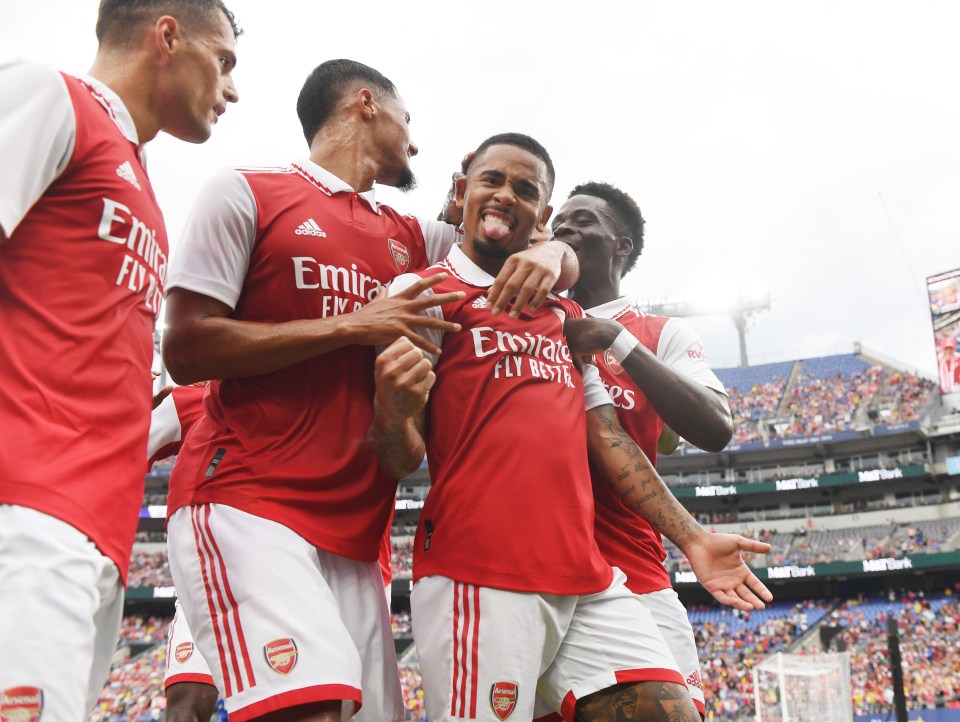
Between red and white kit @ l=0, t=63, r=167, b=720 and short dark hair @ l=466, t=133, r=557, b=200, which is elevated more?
short dark hair @ l=466, t=133, r=557, b=200

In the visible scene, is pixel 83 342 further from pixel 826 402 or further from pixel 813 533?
pixel 826 402

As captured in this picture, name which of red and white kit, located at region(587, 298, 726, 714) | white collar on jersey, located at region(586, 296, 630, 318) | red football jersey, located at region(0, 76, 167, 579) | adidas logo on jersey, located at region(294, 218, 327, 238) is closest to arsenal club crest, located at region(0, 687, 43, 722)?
red football jersey, located at region(0, 76, 167, 579)

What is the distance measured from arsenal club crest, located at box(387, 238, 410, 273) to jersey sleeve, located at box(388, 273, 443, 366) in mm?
201

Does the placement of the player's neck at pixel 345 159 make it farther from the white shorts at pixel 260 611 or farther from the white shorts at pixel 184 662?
the white shorts at pixel 184 662

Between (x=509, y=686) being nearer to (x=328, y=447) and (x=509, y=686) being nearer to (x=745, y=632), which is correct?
(x=328, y=447)

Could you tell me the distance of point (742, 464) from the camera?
40344mm

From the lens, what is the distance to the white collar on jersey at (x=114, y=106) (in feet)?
7.36

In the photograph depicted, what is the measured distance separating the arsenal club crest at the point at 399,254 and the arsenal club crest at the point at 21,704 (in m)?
1.94

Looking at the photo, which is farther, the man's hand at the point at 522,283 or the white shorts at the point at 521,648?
the man's hand at the point at 522,283

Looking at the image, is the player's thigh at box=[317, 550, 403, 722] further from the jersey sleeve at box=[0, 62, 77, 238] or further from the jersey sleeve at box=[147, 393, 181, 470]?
the jersey sleeve at box=[147, 393, 181, 470]

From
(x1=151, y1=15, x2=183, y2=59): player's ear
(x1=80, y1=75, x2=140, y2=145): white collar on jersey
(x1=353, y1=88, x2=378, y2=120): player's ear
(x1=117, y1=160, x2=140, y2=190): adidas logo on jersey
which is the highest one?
(x1=353, y1=88, x2=378, y2=120): player's ear

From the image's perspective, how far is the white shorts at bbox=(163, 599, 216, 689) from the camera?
3736 mm

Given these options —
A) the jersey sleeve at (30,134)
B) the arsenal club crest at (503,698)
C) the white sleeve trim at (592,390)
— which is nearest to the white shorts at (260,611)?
the arsenal club crest at (503,698)

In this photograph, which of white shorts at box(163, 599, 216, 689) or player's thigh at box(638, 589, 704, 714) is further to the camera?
player's thigh at box(638, 589, 704, 714)
